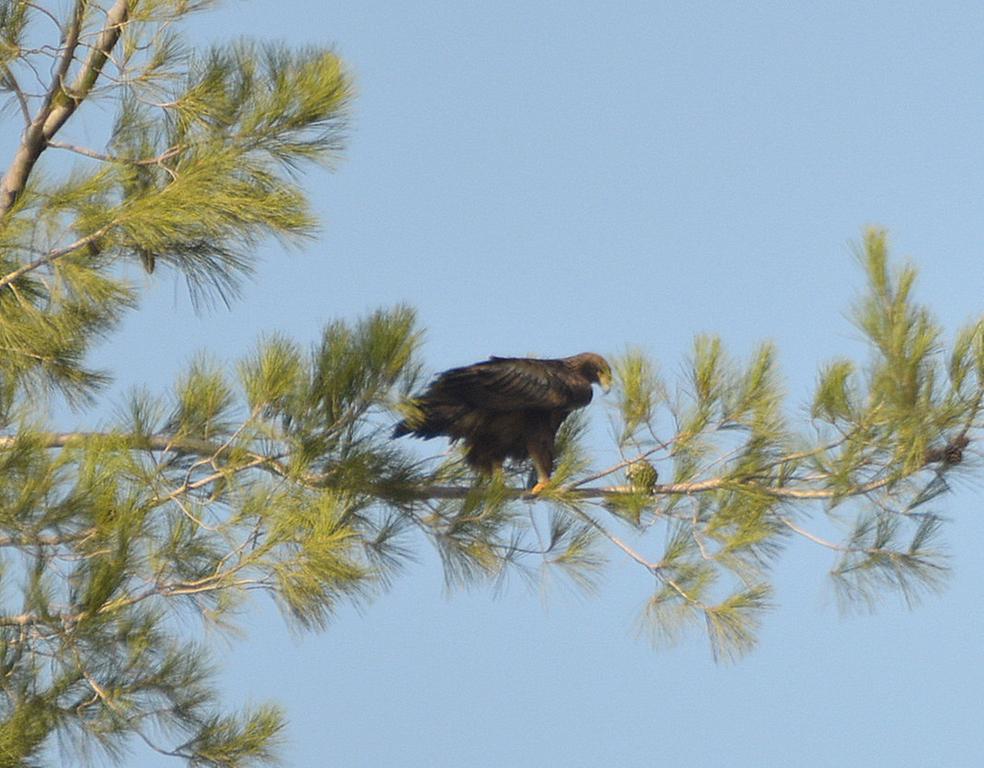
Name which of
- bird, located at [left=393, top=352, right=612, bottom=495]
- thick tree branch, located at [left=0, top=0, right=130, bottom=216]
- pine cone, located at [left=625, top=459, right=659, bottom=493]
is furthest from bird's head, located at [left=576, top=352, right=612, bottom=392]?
thick tree branch, located at [left=0, top=0, right=130, bottom=216]

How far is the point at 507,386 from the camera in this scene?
410cm

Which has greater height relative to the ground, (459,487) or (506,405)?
(506,405)

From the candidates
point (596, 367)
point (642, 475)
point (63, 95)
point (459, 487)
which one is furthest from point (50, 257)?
point (642, 475)

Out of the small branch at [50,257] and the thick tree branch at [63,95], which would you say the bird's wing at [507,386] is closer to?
the small branch at [50,257]

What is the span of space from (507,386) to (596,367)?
0.31 m

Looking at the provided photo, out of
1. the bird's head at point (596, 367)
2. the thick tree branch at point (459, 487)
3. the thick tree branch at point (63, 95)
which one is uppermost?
the thick tree branch at point (63, 95)

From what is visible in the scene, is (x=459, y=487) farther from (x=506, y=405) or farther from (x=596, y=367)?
(x=596, y=367)

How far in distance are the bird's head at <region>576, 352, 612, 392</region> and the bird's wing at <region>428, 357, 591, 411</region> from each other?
9 cm

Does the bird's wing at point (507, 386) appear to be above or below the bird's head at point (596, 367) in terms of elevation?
below

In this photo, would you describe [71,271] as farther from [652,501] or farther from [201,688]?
[652,501]

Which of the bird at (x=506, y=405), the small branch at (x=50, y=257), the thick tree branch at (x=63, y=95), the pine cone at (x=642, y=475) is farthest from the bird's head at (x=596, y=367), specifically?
the thick tree branch at (x=63, y=95)

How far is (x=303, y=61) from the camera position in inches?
179

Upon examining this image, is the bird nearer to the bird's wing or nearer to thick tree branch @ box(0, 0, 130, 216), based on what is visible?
the bird's wing

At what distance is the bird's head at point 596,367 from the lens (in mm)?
4312
